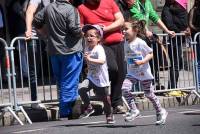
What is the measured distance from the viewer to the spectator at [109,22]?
1017cm

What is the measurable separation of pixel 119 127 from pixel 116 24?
2099mm

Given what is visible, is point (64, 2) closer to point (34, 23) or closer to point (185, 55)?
point (34, 23)

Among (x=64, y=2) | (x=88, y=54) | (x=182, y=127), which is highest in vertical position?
(x=64, y=2)

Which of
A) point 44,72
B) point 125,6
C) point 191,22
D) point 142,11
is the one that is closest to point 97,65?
point 44,72

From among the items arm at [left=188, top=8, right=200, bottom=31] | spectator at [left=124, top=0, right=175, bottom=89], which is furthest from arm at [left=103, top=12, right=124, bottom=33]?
arm at [left=188, top=8, right=200, bottom=31]

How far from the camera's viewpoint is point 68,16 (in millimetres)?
9812

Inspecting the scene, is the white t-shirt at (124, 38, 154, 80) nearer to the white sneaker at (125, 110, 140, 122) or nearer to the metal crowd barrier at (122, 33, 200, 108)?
the white sneaker at (125, 110, 140, 122)

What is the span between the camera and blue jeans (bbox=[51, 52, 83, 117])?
32.5 feet

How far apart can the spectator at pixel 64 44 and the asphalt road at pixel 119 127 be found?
41 centimetres

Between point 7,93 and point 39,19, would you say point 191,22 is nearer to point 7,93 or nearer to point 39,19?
point 39,19

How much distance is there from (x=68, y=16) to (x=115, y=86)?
4.63 ft

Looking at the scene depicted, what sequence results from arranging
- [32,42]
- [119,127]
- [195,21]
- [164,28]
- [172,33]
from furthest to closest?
[195,21]
[172,33]
[164,28]
[32,42]
[119,127]

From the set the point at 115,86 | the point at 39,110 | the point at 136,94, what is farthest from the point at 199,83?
the point at 39,110

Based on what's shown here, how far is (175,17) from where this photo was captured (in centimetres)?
1247
